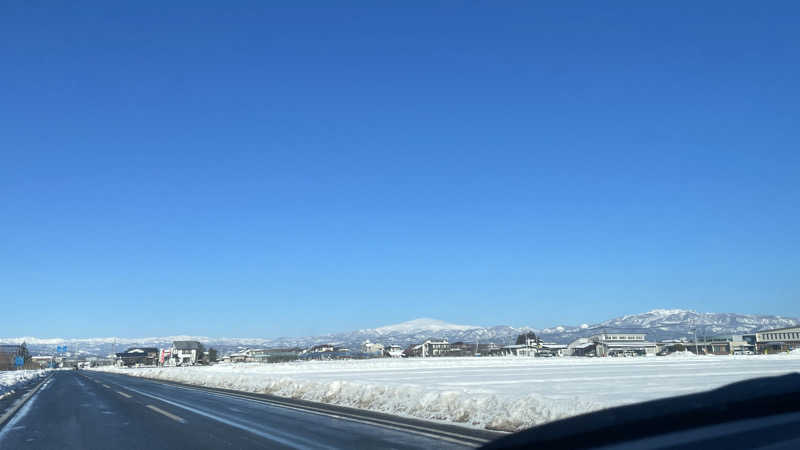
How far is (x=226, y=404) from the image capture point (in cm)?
2089

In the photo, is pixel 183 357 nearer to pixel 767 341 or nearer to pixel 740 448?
pixel 767 341

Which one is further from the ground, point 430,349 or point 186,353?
point 186,353

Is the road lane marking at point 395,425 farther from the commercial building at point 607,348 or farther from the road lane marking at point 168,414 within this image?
the commercial building at point 607,348

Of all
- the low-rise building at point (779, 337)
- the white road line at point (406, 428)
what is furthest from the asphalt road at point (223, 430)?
the low-rise building at point (779, 337)

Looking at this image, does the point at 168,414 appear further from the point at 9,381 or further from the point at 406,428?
the point at 9,381

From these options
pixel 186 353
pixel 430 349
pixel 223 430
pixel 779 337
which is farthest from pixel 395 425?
pixel 186 353

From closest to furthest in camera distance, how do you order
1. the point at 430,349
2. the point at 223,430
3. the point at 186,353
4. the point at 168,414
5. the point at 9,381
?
1. the point at 223,430
2. the point at 168,414
3. the point at 9,381
4. the point at 186,353
5. the point at 430,349

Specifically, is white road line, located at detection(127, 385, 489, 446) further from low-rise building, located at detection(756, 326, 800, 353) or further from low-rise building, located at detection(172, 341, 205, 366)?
low-rise building, located at detection(172, 341, 205, 366)

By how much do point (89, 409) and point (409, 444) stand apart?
48.7 feet

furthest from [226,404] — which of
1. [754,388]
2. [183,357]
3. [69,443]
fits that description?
[183,357]

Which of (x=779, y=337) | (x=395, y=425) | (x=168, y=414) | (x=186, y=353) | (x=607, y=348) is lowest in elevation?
(x=186, y=353)

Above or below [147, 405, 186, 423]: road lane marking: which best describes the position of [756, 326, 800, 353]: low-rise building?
below

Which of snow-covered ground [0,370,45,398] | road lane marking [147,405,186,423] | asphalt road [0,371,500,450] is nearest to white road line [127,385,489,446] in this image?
asphalt road [0,371,500,450]

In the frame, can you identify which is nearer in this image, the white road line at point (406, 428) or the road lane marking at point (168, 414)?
the white road line at point (406, 428)
